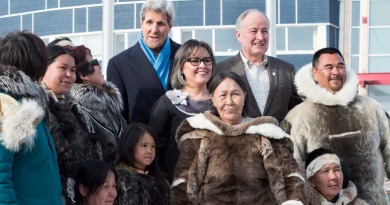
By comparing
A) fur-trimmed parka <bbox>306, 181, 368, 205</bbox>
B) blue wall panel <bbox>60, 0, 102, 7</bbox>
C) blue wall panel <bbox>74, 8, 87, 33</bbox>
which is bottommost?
fur-trimmed parka <bbox>306, 181, 368, 205</bbox>

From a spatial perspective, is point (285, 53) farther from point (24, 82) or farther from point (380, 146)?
point (24, 82)

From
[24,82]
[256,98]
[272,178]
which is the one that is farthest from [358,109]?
[24,82]

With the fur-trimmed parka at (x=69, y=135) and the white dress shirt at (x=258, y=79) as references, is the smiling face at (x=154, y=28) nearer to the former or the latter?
the white dress shirt at (x=258, y=79)

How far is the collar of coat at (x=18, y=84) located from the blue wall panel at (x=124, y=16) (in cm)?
1172

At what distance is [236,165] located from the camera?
2729mm

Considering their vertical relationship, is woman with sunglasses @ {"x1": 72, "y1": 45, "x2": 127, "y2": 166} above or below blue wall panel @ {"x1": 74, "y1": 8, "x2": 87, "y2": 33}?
below

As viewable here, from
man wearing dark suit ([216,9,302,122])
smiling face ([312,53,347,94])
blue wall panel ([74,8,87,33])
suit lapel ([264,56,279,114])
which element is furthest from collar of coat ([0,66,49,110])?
blue wall panel ([74,8,87,33])

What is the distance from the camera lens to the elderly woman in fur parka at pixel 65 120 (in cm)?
266

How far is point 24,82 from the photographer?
6.91 ft

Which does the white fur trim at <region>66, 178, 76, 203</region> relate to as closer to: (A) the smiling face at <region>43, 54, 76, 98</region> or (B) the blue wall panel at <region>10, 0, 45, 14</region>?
(A) the smiling face at <region>43, 54, 76, 98</region>

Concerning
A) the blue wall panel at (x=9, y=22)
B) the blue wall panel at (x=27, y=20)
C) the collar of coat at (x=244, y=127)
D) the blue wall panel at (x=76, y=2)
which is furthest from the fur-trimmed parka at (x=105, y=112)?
the blue wall panel at (x=9, y=22)

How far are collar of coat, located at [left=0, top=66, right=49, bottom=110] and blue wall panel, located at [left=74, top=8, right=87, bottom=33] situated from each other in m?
12.4

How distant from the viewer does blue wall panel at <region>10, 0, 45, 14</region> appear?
1478 centimetres

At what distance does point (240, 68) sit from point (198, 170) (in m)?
1.37
